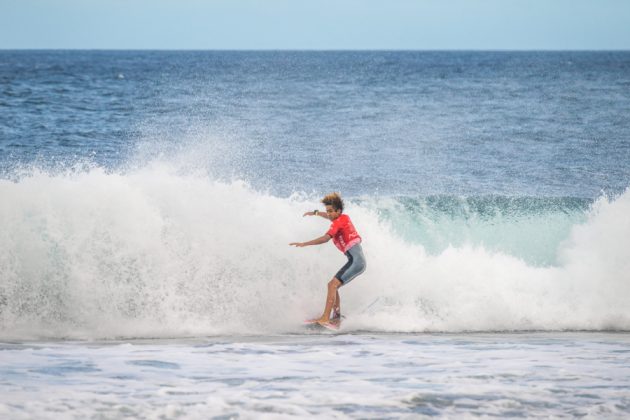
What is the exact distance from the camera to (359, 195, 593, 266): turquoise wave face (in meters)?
14.0

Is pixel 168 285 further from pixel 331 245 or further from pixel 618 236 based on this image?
pixel 618 236

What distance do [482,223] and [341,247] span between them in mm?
5196

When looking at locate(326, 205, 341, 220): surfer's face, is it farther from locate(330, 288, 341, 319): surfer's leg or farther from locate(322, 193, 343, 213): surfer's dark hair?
locate(330, 288, 341, 319): surfer's leg

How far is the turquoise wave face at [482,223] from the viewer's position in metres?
14.0

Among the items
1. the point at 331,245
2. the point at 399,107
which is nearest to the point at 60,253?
the point at 331,245

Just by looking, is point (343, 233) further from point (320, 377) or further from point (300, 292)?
point (320, 377)

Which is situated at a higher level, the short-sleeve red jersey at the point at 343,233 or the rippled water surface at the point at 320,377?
the short-sleeve red jersey at the point at 343,233

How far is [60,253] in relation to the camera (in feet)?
36.5

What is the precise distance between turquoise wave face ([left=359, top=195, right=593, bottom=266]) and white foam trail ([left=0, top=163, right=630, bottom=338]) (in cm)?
140

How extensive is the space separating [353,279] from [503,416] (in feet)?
14.6

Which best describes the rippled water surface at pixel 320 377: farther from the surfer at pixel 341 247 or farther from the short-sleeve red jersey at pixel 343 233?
the short-sleeve red jersey at pixel 343 233

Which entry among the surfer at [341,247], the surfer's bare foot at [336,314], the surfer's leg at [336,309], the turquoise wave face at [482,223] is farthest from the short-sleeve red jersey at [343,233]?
the turquoise wave face at [482,223]

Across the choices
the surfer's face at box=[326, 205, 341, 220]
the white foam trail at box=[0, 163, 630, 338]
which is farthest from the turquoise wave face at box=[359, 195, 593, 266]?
the surfer's face at box=[326, 205, 341, 220]

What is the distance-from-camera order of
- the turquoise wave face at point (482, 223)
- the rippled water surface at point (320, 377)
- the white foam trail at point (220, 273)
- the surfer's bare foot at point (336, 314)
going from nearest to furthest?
the rippled water surface at point (320, 377), the surfer's bare foot at point (336, 314), the white foam trail at point (220, 273), the turquoise wave face at point (482, 223)
